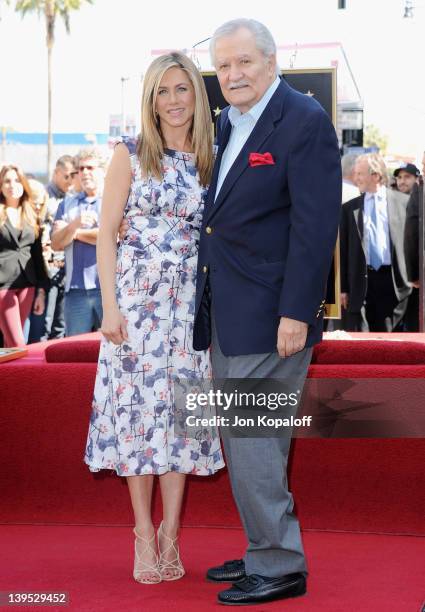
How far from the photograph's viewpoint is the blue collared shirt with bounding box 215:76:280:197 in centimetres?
319

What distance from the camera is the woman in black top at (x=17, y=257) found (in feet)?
25.2

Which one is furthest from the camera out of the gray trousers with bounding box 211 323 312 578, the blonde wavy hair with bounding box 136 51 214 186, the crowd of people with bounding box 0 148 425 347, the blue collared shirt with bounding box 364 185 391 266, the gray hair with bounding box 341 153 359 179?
the gray hair with bounding box 341 153 359 179

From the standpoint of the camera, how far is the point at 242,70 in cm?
312

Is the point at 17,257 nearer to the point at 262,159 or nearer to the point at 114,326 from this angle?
the point at 114,326

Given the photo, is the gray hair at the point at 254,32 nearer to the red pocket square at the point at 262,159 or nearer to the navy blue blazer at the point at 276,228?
the navy blue blazer at the point at 276,228

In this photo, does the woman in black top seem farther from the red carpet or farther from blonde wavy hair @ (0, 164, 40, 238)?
the red carpet

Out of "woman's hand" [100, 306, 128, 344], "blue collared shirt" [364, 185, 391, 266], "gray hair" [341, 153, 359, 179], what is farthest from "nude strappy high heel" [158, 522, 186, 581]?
"gray hair" [341, 153, 359, 179]

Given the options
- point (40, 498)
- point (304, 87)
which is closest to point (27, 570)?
point (40, 498)

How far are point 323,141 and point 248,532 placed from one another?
123 cm

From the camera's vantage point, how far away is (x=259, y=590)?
317 centimetres

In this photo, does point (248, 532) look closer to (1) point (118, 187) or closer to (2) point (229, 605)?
(2) point (229, 605)

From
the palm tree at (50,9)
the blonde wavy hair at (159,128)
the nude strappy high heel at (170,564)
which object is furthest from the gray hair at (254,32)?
the palm tree at (50,9)

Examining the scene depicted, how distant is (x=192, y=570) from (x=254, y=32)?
71.6 inches

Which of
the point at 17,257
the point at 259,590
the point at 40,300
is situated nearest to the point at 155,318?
the point at 259,590
